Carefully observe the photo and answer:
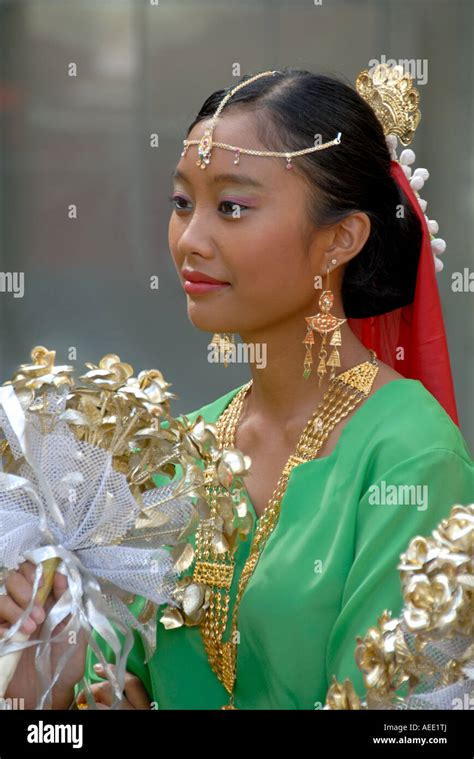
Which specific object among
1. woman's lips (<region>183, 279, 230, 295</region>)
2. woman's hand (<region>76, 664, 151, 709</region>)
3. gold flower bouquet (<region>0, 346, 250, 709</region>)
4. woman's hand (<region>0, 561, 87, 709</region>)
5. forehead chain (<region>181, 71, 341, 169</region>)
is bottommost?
woman's hand (<region>76, 664, 151, 709</region>)

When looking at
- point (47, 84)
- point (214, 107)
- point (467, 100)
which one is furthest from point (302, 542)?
point (47, 84)

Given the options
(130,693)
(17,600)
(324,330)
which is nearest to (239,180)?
(324,330)

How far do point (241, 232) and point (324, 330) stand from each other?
21 centimetres

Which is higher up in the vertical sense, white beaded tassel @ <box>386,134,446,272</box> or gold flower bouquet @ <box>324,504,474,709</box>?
white beaded tassel @ <box>386,134,446,272</box>

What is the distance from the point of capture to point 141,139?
12.5ft

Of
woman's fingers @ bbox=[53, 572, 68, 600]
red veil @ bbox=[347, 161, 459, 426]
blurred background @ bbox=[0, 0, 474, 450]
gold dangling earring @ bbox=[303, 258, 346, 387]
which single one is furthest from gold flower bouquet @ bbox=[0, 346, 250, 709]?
blurred background @ bbox=[0, 0, 474, 450]

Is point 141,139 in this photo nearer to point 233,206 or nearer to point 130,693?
point 233,206

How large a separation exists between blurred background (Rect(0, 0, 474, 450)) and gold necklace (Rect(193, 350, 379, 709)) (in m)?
1.92

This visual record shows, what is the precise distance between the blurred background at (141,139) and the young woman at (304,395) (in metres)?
1.79

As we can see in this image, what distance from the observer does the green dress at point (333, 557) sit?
5.21 ft

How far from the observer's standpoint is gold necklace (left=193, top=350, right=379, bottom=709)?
68.8 inches

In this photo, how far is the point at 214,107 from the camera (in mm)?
1824

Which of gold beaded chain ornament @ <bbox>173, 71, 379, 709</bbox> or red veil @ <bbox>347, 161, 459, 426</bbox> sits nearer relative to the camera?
gold beaded chain ornament @ <bbox>173, 71, 379, 709</bbox>

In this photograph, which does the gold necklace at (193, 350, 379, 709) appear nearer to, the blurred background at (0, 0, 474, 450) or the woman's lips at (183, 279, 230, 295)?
the woman's lips at (183, 279, 230, 295)
